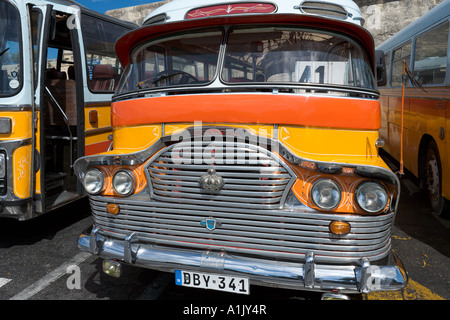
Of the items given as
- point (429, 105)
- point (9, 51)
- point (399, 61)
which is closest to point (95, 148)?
point (9, 51)

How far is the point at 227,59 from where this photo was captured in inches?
120

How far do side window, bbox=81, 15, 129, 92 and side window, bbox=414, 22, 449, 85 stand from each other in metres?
4.52

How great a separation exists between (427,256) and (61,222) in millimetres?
4580

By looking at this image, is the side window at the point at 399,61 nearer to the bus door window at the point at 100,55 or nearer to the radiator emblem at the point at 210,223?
the bus door window at the point at 100,55

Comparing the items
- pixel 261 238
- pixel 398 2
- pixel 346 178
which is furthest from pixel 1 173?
pixel 398 2

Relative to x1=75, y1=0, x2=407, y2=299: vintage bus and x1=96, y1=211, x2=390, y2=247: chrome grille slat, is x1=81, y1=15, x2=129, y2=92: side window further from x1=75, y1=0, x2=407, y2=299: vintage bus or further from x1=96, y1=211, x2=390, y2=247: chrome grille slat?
x1=96, y1=211, x2=390, y2=247: chrome grille slat

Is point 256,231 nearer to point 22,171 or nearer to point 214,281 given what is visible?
point 214,281

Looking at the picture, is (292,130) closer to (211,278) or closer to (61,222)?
(211,278)

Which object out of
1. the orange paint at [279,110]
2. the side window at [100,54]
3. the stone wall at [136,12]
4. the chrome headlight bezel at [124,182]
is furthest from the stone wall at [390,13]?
the chrome headlight bezel at [124,182]

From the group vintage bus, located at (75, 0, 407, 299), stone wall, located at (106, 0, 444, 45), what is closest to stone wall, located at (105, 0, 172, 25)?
stone wall, located at (106, 0, 444, 45)

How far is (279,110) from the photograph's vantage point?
2.75m

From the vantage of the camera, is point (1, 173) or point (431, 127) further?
point (431, 127)

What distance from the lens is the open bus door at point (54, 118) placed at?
416 centimetres
